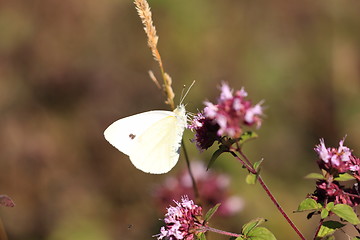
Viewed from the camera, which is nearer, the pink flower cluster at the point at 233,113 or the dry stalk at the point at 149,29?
the pink flower cluster at the point at 233,113

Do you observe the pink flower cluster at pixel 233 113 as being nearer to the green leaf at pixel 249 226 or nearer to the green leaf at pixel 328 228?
the green leaf at pixel 249 226

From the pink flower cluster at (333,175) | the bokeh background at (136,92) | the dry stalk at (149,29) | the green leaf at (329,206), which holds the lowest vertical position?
the green leaf at (329,206)

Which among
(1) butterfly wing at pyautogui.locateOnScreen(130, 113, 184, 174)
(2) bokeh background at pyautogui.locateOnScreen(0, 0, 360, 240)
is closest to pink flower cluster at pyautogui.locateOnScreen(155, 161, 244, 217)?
(2) bokeh background at pyautogui.locateOnScreen(0, 0, 360, 240)

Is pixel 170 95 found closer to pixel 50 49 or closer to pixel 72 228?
pixel 72 228

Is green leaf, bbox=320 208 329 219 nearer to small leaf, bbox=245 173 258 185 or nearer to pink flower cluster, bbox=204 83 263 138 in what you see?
small leaf, bbox=245 173 258 185

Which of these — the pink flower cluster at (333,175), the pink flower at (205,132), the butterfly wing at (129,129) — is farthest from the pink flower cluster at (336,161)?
the butterfly wing at (129,129)

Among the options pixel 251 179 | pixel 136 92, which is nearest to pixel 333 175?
pixel 251 179
